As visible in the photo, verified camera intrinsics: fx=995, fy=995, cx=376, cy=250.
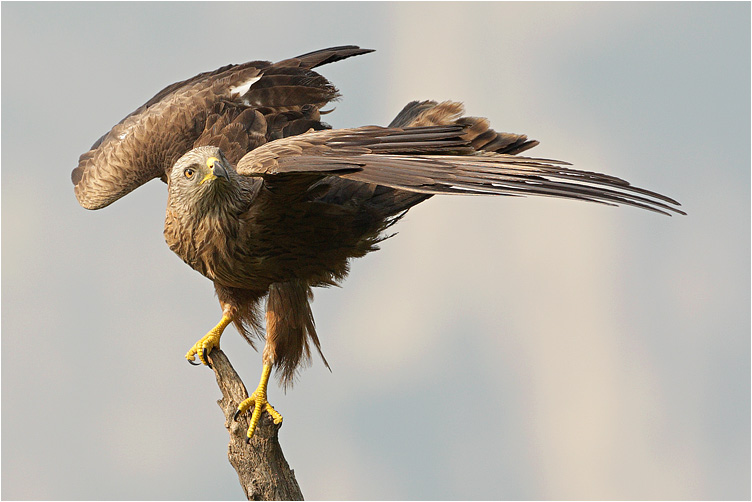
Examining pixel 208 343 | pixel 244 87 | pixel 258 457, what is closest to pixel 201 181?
pixel 244 87

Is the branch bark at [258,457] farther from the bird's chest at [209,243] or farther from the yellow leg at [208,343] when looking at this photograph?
the bird's chest at [209,243]

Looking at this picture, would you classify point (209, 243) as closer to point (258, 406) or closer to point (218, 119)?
point (218, 119)

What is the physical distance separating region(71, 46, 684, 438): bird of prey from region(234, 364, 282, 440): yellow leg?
0.01 meters

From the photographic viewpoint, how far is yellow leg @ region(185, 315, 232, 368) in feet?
24.0

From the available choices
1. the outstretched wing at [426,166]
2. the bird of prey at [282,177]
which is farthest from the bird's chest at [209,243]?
the outstretched wing at [426,166]

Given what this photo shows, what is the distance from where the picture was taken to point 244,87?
7.02 metres

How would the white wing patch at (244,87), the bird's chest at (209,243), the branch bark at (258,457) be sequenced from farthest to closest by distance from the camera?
the white wing patch at (244,87) < the branch bark at (258,457) < the bird's chest at (209,243)

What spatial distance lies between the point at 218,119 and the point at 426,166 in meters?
2.22

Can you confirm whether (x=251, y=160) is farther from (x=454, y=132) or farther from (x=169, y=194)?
(x=454, y=132)

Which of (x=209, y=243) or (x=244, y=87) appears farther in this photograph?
(x=244, y=87)

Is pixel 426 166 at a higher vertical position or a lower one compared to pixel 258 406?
higher

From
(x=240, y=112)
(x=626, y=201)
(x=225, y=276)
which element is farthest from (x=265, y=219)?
(x=626, y=201)

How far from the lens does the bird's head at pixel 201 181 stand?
596 cm

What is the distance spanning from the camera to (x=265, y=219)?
6.21 m
